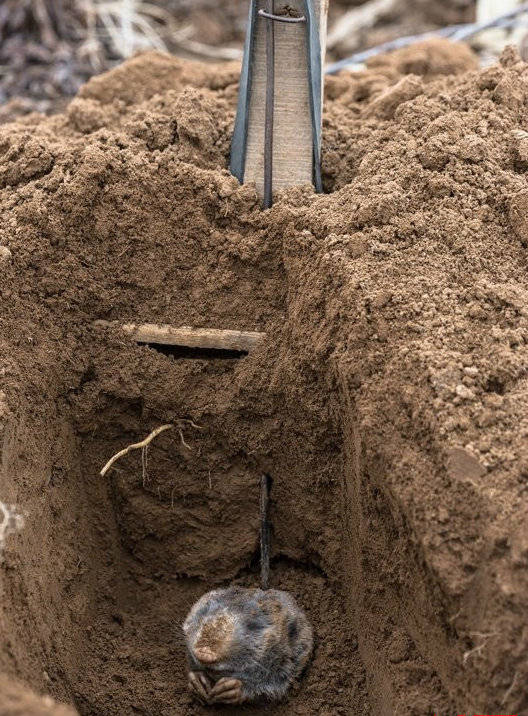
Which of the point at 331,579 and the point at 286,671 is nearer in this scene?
the point at 286,671

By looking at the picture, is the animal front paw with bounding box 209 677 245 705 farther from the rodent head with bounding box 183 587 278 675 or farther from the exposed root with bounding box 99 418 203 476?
the exposed root with bounding box 99 418 203 476

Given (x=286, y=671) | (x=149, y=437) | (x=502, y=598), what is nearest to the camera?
(x=502, y=598)

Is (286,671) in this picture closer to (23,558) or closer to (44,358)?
(23,558)

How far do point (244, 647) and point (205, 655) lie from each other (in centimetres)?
17

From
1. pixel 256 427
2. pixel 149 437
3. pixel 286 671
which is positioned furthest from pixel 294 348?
pixel 286 671

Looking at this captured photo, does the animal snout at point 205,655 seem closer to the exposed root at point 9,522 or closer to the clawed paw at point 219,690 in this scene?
the clawed paw at point 219,690

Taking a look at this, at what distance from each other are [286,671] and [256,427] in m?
0.86

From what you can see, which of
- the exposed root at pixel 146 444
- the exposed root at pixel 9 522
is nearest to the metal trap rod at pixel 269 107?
the exposed root at pixel 146 444

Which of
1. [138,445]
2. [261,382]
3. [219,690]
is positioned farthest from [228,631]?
[261,382]

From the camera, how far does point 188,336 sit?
3346mm

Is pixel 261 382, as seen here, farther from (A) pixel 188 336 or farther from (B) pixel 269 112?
(B) pixel 269 112

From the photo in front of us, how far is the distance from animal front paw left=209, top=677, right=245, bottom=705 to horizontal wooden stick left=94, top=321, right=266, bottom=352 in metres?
1.17

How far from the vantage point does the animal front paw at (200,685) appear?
2.95 meters

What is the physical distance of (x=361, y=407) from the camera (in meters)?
2.82
